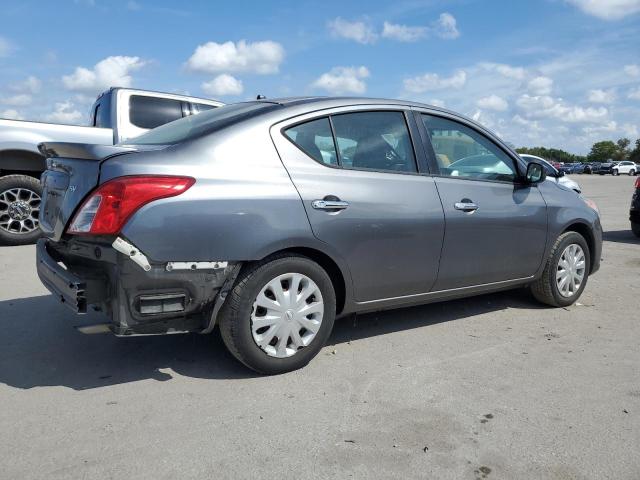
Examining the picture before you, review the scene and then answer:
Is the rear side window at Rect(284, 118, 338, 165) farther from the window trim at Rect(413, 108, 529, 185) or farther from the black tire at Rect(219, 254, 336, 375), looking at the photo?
the window trim at Rect(413, 108, 529, 185)

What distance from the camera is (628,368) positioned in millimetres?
3775

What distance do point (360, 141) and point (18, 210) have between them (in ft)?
18.6

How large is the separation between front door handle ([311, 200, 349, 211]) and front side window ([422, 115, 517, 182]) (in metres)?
1.02

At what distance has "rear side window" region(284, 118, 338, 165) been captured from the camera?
144 inches

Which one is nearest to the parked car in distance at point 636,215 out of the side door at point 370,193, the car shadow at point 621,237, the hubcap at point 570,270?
the car shadow at point 621,237

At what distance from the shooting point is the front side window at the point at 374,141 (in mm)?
3865

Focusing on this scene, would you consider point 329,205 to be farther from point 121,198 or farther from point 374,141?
point 121,198

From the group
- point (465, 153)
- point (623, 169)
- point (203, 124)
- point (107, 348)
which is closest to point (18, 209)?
point (107, 348)

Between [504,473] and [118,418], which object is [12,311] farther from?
[504,473]

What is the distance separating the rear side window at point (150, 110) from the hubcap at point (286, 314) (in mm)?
5890

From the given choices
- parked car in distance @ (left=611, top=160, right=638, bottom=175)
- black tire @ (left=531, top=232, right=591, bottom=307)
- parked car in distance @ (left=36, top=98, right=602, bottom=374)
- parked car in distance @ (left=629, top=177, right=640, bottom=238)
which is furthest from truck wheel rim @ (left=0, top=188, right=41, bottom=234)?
parked car in distance @ (left=611, top=160, right=638, bottom=175)

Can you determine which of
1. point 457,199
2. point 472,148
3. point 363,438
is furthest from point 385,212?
point 363,438

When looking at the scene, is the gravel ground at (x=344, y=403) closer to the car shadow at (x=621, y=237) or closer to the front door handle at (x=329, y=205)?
the front door handle at (x=329, y=205)

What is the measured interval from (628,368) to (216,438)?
2.68 m
